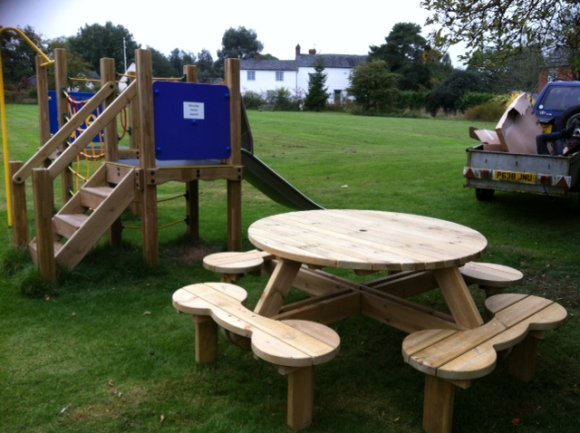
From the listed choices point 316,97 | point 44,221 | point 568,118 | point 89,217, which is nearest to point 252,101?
point 316,97

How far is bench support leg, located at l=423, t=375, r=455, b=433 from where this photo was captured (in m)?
2.83

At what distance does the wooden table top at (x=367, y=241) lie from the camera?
3.19m

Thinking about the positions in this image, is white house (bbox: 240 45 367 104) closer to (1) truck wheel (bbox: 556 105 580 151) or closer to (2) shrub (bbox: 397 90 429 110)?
(2) shrub (bbox: 397 90 429 110)

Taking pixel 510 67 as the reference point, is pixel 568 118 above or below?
below

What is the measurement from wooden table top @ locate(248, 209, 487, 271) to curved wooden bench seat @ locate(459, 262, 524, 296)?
0.33 meters

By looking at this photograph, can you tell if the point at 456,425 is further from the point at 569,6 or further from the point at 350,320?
the point at 569,6

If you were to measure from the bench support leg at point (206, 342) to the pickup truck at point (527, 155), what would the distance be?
548 centimetres

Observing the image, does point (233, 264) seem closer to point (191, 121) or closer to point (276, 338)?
point (276, 338)

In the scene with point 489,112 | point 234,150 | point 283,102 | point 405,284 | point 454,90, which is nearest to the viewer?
point 405,284

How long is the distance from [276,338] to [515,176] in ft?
18.9

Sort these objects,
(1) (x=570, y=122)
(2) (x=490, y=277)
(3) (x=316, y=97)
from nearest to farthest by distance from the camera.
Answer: (2) (x=490, y=277) < (1) (x=570, y=122) < (3) (x=316, y=97)

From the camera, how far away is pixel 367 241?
3695 mm

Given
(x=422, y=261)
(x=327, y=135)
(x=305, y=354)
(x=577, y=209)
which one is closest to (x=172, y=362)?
(x=305, y=354)

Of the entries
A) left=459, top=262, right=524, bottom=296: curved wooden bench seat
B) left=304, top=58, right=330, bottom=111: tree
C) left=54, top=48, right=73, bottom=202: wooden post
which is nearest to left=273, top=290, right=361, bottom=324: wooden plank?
left=459, top=262, right=524, bottom=296: curved wooden bench seat
